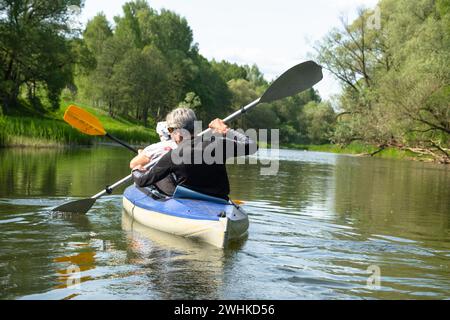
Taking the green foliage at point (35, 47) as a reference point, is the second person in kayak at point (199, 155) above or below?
below

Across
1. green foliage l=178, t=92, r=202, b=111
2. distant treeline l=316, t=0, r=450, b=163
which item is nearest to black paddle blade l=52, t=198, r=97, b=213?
distant treeline l=316, t=0, r=450, b=163

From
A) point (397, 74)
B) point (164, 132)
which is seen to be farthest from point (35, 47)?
point (164, 132)

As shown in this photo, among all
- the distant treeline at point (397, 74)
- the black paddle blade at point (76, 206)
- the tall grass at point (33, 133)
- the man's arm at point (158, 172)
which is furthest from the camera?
the distant treeline at point (397, 74)

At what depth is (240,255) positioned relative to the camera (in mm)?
5531

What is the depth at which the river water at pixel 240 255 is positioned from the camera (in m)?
4.27

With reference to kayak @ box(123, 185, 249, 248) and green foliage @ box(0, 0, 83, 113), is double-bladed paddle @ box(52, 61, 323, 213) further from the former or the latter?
green foliage @ box(0, 0, 83, 113)

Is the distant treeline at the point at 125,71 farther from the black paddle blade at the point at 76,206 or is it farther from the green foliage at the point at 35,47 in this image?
the black paddle blade at the point at 76,206

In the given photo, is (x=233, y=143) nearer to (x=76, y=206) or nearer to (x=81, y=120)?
(x=76, y=206)

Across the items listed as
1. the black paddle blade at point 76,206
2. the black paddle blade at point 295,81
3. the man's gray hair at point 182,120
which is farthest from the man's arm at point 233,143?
the black paddle blade at point 76,206

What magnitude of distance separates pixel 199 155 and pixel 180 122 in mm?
460

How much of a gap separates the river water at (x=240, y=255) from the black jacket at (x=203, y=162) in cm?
65

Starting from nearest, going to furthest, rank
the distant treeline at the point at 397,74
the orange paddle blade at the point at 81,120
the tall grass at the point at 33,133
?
the orange paddle blade at the point at 81,120 < the tall grass at the point at 33,133 < the distant treeline at the point at 397,74

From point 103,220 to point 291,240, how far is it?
2.56 meters
